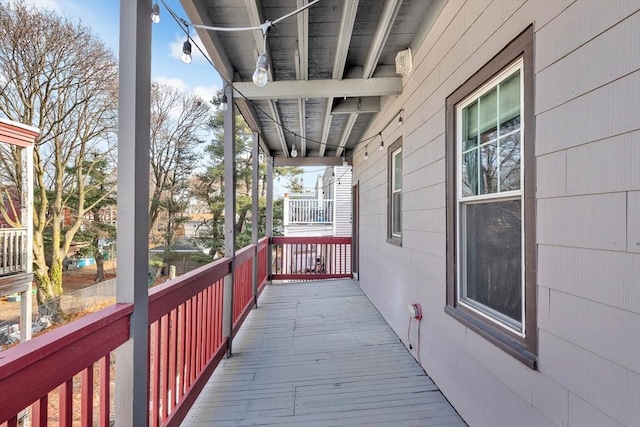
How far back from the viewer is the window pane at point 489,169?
1.83m

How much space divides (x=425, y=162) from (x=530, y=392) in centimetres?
178

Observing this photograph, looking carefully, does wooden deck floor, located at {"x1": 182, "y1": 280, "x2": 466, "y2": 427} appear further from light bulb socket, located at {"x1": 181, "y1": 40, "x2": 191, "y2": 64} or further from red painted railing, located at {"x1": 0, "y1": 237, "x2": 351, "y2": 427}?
light bulb socket, located at {"x1": 181, "y1": 40, "x2": 191, "y2": 64}

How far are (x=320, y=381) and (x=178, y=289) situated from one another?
1.34m

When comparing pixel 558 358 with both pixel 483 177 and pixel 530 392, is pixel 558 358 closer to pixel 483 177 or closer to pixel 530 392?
pixel 530 392

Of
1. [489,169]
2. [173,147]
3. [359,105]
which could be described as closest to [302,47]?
[359,105]

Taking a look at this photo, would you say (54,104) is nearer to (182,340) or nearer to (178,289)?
(178,289)

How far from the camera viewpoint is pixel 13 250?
3.88 m

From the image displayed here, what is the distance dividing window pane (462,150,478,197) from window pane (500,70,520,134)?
332mm

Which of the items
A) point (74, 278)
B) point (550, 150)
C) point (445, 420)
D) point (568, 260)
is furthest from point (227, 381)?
point (74, 278)

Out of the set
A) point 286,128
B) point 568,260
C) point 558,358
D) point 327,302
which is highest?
point 286,128

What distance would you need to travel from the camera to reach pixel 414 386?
8.09ft

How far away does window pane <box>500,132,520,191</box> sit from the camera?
1627 millimetres

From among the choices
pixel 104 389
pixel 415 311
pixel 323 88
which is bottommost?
pixel 415 311

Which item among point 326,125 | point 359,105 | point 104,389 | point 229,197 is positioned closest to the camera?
point 104,389
